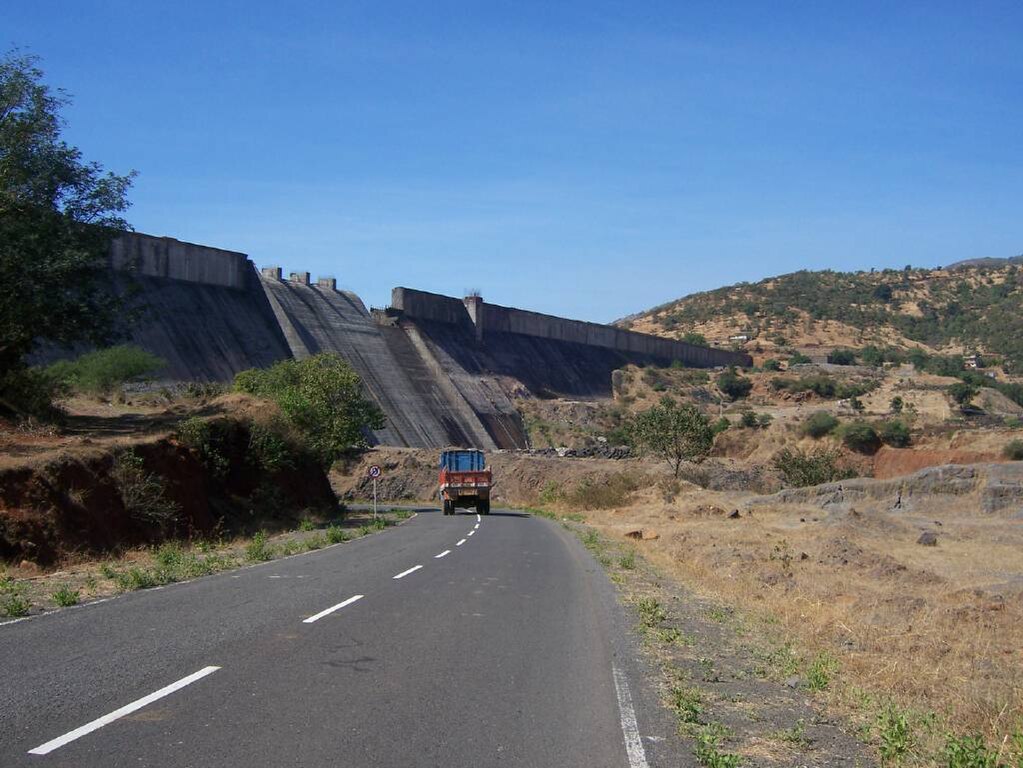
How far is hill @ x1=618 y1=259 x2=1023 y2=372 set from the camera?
129500 mm

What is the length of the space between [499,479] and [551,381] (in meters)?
32.0

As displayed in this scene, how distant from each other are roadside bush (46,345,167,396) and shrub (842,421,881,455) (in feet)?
149

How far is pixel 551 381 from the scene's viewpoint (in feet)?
306

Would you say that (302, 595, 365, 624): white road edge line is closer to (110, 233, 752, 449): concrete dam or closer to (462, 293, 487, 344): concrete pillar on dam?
(110, 233, 752, 449): concrete dam

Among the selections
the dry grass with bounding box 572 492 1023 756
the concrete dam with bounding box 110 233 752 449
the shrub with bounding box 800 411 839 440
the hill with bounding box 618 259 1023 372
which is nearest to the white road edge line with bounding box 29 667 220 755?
the dry grass with bounding box 572 492 1023 756

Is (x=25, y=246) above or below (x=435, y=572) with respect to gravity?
above

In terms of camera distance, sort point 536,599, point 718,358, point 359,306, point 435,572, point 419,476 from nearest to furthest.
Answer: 1. point 536,599
2. point 435,572
3. point 419,476
4. point 359,306
5. point 718,358

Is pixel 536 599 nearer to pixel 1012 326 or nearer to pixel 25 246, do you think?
pixel 25 246

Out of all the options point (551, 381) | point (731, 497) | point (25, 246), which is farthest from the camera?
point (551, 381)

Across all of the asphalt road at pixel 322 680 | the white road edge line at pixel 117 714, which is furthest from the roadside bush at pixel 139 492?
the white road edge line at pixel 117 714

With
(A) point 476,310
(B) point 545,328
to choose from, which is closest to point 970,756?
(A) point 476,310

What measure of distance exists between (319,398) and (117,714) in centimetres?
3559

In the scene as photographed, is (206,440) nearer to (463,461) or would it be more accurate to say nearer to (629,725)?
(463,461)

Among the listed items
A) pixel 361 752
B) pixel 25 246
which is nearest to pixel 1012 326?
pixel 25 246
